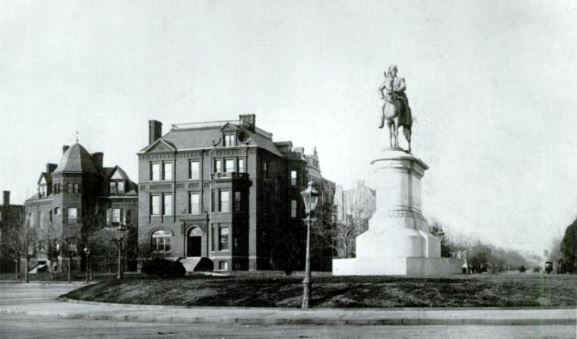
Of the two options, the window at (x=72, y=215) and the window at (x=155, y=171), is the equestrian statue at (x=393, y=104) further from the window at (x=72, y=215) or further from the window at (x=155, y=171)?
the window at (x=72, y=215)

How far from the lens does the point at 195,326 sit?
55.5 ft

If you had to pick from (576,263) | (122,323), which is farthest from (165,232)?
(122,323)

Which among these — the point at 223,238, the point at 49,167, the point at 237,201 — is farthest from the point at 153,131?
the point at 49,167

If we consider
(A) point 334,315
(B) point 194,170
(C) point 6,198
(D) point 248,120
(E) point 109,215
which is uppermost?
(D) point 248,120

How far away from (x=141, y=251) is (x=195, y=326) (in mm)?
56301

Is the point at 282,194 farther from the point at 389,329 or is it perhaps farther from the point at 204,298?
the point at 389,329

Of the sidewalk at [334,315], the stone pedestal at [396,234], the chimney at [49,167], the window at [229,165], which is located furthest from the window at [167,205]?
the sidewalk at [334,315]

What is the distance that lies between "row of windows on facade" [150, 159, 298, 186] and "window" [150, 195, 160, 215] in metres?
1.88

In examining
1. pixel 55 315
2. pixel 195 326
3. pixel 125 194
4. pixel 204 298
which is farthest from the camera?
pixel 125 194

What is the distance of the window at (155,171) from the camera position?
7412 cm

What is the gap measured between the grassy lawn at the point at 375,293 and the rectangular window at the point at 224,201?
44.0m

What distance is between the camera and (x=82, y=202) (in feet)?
263

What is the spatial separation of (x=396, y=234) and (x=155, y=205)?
2047 inches

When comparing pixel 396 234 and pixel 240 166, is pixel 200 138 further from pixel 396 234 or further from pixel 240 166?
pixel 396 234
